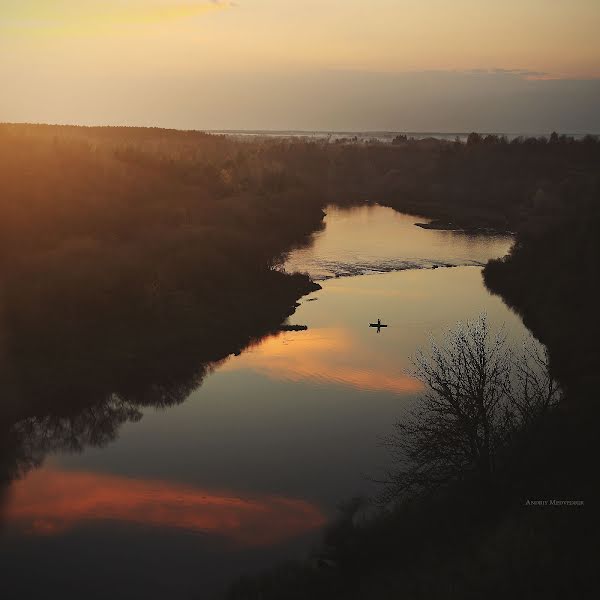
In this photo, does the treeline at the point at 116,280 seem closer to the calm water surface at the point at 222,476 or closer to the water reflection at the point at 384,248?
the calm water surface at the point at 222,476

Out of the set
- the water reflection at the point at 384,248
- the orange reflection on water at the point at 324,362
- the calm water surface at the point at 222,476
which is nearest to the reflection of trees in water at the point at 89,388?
the calm water surface at the point at 222,476

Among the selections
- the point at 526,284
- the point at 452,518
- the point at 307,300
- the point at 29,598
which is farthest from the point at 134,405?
the point at 526,284

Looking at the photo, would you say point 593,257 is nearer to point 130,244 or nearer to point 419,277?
point 419,277

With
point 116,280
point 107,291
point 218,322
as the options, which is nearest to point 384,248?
point 218,322

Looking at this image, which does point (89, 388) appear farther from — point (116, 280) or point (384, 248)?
point (384, 248)

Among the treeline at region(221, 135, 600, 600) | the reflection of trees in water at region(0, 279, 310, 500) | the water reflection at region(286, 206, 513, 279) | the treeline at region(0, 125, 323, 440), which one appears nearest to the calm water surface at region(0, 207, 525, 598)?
the reflection of trees in water at region(0, 279, 310, 500)

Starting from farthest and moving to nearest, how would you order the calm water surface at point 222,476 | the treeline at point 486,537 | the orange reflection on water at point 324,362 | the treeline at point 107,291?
the orange reflection on water at point 324,362
the treeline at point 107,291
the calm water surface at point 222,476
the treeline at point 486,537
